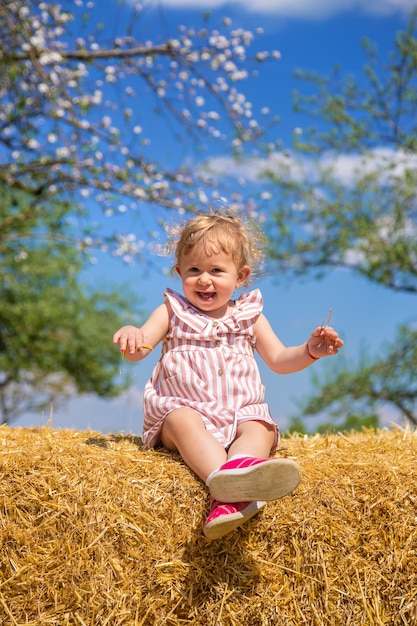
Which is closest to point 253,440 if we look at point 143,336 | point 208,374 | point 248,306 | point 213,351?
point 208,374

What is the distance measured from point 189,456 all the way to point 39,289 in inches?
431

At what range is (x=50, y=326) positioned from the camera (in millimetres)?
13125

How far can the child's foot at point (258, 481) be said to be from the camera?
2441 mm

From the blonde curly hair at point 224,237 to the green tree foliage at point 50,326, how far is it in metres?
9.05

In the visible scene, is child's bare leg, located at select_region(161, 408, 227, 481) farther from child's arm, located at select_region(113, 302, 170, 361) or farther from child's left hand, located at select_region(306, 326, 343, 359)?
child's left hand, located at select_region(306, 326, 343, 359)

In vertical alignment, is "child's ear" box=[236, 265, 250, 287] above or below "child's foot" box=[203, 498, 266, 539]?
above

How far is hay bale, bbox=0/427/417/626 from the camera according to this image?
263cm

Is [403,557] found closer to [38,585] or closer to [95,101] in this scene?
[38,585]

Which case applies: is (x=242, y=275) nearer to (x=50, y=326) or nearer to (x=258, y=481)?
(x=258, y=481)

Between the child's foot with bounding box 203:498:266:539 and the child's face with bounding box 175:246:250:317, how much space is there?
1067mm

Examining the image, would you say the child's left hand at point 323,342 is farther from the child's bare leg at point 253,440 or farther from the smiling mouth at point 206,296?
the smiling mouth at point 206,296

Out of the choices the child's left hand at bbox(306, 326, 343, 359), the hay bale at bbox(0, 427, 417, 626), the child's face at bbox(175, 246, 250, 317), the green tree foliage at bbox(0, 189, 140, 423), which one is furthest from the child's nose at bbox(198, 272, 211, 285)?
the green tree foliage at bbox(0, 189, 140, 423)

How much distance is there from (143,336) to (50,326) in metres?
10.4

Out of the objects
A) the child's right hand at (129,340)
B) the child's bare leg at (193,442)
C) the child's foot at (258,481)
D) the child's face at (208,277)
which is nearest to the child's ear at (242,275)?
the child's face at (208,277)
